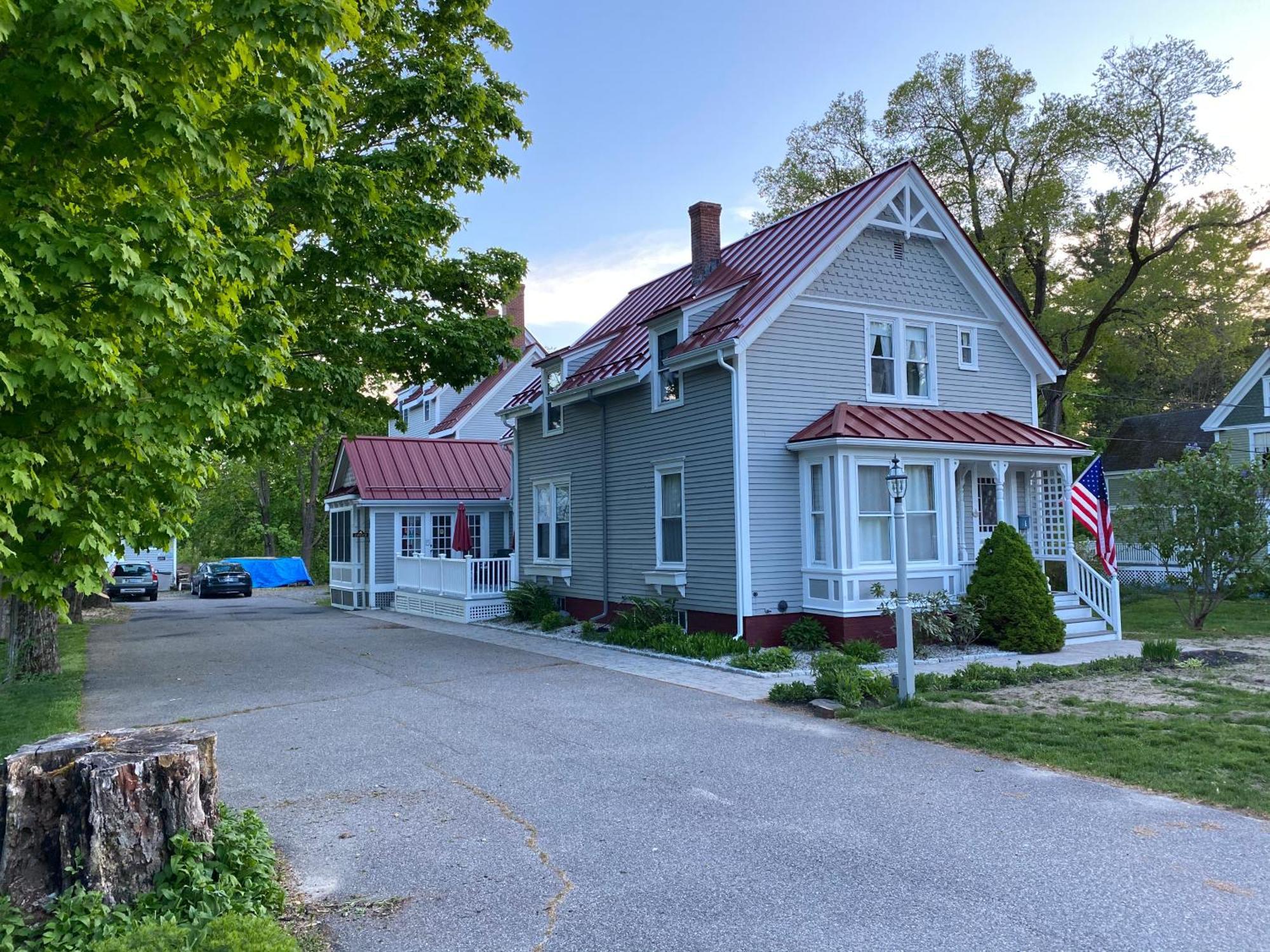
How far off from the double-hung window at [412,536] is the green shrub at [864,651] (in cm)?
1523

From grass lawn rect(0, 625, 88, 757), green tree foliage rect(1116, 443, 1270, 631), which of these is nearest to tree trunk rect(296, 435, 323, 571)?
grass lawn rect(0, 625, 88, 757)

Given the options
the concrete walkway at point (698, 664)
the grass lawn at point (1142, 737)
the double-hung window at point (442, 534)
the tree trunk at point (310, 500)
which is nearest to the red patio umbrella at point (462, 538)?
the double-hung window at point (442, 534)

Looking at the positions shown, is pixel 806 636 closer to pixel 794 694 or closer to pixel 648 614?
pixel 648 614

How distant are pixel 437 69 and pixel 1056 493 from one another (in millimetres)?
13690

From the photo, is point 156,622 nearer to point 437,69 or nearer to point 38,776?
point 437,69

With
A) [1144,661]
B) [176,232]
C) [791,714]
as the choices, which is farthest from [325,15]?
[1144,661]

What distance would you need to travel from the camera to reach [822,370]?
629 inches

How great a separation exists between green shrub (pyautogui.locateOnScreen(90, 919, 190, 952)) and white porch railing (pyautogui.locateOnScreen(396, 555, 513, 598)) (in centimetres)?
1692

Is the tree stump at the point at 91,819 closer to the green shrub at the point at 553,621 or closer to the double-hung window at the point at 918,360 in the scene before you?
the green shrub at the point at 553,621

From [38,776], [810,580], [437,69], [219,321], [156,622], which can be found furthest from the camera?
[156,622]

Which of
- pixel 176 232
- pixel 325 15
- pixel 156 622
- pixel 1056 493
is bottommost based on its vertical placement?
pixel 156 622

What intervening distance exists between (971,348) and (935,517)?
427 cm

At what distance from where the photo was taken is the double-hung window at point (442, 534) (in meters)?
26.1

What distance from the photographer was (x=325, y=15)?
17.9 feet
